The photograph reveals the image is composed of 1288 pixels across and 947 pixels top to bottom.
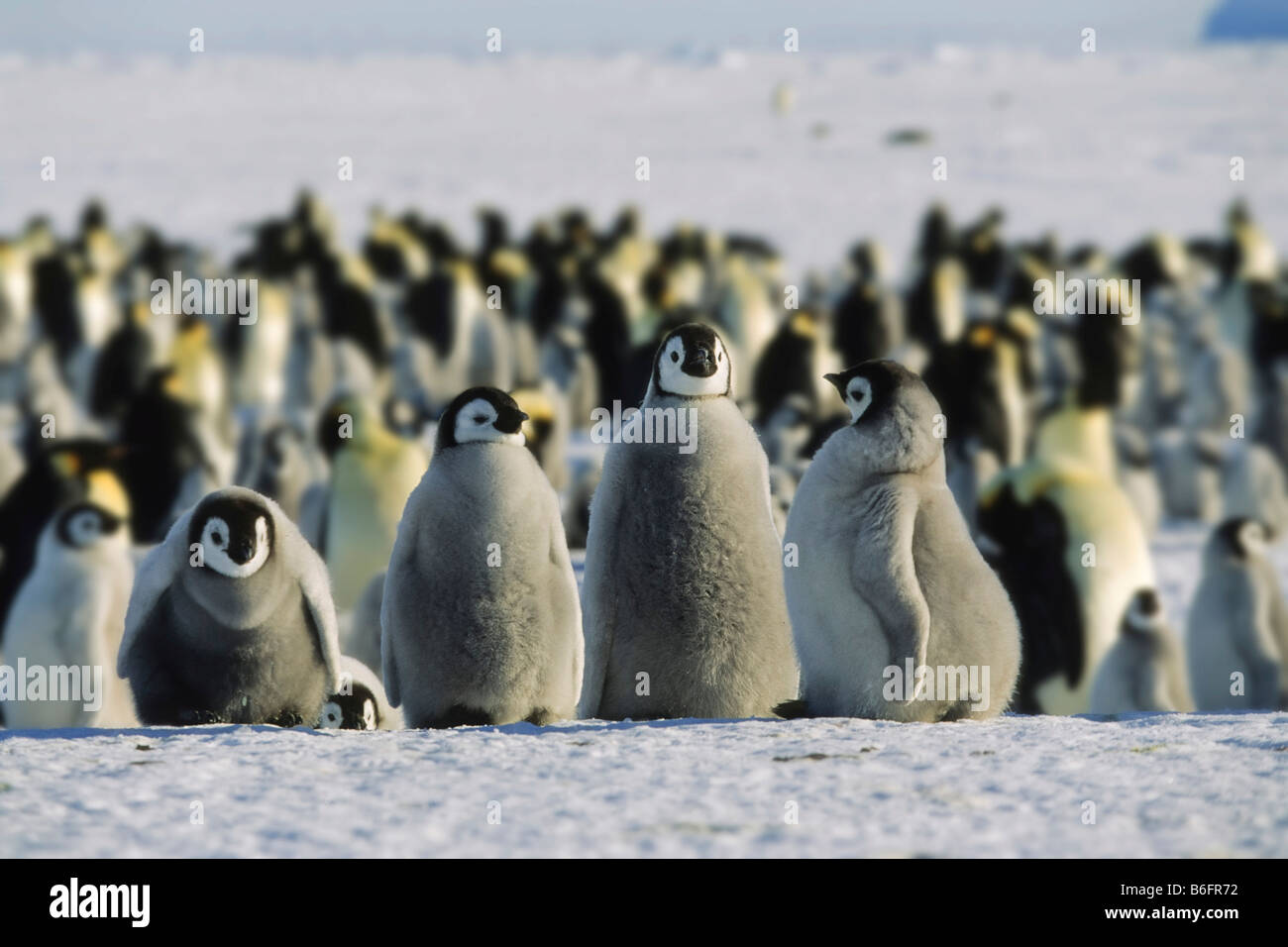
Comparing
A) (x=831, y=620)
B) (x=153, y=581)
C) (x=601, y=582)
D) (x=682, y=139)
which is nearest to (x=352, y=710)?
(x=153, y=581)

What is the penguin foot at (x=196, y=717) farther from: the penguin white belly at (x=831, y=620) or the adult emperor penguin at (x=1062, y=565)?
the adult emperor penguin at (x=1062, y=565)

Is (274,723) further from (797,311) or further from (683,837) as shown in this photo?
(797,311)

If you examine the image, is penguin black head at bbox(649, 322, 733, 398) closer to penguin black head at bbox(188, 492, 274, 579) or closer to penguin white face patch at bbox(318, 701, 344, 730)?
penguin black head at bbox(188, 492, 274, 579)

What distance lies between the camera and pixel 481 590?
3574 mm

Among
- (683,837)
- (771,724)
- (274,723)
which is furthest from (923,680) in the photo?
(274,723)

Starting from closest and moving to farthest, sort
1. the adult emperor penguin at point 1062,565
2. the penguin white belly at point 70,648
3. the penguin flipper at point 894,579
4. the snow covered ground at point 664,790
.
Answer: the snow covered ground at point 664,790 → the penguin flipper at point 894,579 → the penguin white belly at point 70,648 → the adult emperor penguin at point 1062,565

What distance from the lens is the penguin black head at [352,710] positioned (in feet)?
12.9

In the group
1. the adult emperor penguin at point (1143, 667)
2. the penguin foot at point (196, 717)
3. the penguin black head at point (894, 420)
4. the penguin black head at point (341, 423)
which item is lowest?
the adult emperor penguin at point (1143, 667)

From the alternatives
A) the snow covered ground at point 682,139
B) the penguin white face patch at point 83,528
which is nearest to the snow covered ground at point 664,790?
the penguin white face patch at point 83,528

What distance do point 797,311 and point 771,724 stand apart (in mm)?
8821

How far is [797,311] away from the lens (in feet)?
39.1

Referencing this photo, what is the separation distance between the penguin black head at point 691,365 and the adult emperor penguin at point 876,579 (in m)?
0.30

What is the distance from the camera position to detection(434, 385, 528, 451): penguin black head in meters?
3.67

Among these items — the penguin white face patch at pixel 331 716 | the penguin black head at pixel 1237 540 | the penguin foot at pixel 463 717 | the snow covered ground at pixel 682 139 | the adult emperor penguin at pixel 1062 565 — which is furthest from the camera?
the snow covered ground at pixel 682 139
